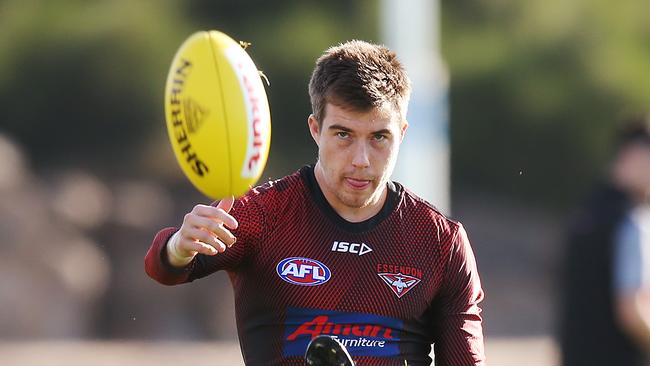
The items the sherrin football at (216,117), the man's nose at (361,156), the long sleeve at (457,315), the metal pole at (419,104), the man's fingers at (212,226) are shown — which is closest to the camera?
the man's fingers at (212,226)

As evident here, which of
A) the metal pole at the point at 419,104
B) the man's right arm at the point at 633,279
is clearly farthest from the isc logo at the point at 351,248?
the metal pole at the point at 419,104

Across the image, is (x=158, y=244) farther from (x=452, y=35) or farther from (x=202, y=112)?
(x=452, y=35)

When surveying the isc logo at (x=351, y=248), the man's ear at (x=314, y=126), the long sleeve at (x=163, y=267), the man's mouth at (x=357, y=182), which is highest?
the man's ear at (x=314, y=126)

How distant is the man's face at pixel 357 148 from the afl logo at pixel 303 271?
0.24m

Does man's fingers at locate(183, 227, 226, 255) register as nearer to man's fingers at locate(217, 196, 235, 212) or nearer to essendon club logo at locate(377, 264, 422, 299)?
man's fingers at locate(217, 196, 235, 212)

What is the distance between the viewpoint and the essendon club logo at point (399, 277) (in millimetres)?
4516

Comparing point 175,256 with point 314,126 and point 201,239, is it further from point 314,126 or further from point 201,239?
point 314,126

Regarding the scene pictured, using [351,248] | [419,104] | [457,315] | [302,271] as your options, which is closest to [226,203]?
[302,271]

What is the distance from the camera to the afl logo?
4.46 meters

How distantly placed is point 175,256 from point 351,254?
661 mm

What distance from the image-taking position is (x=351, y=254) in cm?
453

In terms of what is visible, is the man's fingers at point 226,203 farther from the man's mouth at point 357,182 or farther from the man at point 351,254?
the man's mouth at point 357,182

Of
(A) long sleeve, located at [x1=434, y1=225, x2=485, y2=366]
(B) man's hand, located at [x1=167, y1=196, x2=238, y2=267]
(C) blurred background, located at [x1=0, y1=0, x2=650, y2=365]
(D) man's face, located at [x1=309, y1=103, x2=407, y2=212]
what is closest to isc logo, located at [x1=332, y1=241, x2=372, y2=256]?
(D) man's face, located at [x1=309, y1=103, x2=407, y2=212]

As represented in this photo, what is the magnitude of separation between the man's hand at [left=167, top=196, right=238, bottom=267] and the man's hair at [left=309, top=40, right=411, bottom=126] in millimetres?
616
